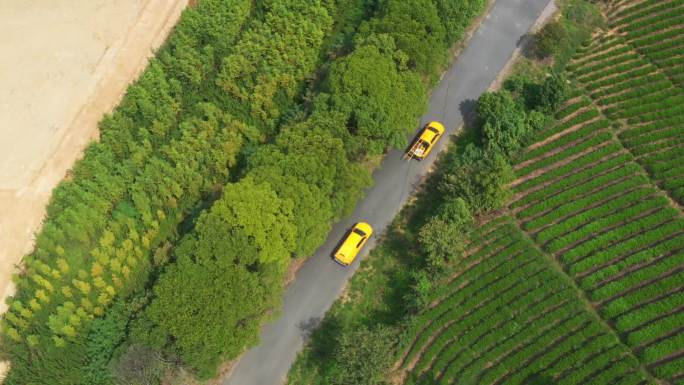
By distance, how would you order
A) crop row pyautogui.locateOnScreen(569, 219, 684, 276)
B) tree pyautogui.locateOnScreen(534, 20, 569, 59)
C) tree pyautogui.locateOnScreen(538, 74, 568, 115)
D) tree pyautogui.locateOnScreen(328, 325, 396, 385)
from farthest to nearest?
tree pyautogui.locateOnScreen(534, 20, 569, 59)
tree pyautogui.locateOnScreen(538, 74, 568, 115)
crop row pyautogui.locateOnScreen(569, 219, 684, 276)
tree pyautogui.locateOnScreen(328, 325, 396, 385)

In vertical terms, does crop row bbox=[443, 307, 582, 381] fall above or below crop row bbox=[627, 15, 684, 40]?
below

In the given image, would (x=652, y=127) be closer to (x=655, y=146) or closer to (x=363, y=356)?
(x=655, y=146)

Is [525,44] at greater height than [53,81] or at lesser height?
greater

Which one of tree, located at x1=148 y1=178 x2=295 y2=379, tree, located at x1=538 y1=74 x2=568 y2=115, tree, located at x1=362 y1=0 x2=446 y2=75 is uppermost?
tree, located at x1=538 y1=74 x2=568 y2=115

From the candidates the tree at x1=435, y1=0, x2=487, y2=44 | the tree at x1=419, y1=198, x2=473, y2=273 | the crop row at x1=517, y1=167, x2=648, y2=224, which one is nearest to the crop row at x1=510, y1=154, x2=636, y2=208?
the crop row at x1=517, y1=167, x2=648, y2=224

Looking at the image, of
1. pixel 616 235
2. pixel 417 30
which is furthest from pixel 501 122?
pixel 616 235

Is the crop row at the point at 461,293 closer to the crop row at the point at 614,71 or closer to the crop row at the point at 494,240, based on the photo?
the crop row at the point at 494,240

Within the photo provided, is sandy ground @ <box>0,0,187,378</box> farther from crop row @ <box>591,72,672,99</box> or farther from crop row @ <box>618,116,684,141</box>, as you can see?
crop row @ <box>618,116,684,141</box>
